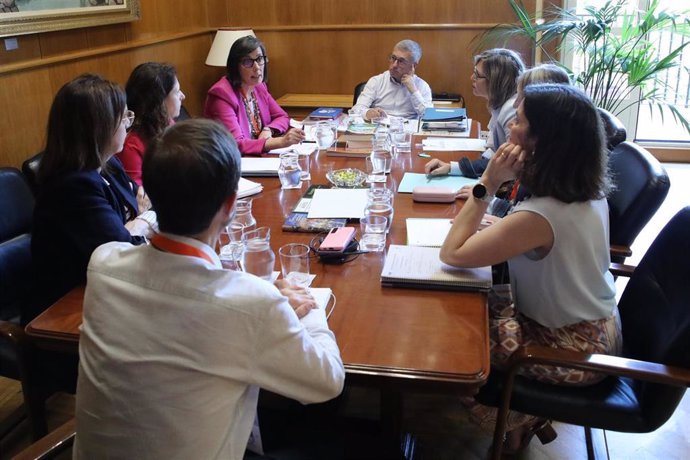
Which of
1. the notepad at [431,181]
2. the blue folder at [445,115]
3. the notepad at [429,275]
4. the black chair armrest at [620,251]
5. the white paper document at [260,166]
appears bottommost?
the black chair armrest at [620,251]

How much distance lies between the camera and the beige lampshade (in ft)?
14.8

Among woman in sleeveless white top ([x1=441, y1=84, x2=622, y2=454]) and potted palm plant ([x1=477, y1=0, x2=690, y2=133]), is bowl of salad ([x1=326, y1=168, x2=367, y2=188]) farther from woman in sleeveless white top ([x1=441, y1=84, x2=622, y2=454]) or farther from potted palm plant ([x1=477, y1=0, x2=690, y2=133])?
potted palm plant ([x1=477, y1=0, x2=690, y2=133])

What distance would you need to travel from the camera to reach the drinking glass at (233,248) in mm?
1612

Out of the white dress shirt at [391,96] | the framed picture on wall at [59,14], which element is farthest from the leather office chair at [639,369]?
the framed picture on wall at [59,14]

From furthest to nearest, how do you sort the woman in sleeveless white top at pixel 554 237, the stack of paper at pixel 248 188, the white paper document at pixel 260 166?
the white paper document at pixel 260 166 < the stack of paper at pixel 248 188 < the woman in sleeveless white top at pixel 554 237

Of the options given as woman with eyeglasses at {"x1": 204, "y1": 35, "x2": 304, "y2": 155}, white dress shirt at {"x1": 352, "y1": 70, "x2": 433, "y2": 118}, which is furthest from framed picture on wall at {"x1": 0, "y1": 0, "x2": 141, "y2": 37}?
white dress shirt at {"x1": 352, "y1": 70, "x2": 433, "y2": 118}

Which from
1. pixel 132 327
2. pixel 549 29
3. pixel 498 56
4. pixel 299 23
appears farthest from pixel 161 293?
pixel 299 23

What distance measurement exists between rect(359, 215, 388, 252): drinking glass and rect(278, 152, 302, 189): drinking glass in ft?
1.94

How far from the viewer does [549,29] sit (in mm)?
3975

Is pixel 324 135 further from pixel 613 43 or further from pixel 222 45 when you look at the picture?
pixel 613 43

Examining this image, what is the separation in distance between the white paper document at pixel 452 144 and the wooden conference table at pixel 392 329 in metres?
1.19

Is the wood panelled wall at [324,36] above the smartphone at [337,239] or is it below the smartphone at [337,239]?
above

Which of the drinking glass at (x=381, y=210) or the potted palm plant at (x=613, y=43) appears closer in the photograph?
the drinking glass at (x=381, y=210)

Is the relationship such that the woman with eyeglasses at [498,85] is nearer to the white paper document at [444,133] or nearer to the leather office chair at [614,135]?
the white paper document at [444,133]
